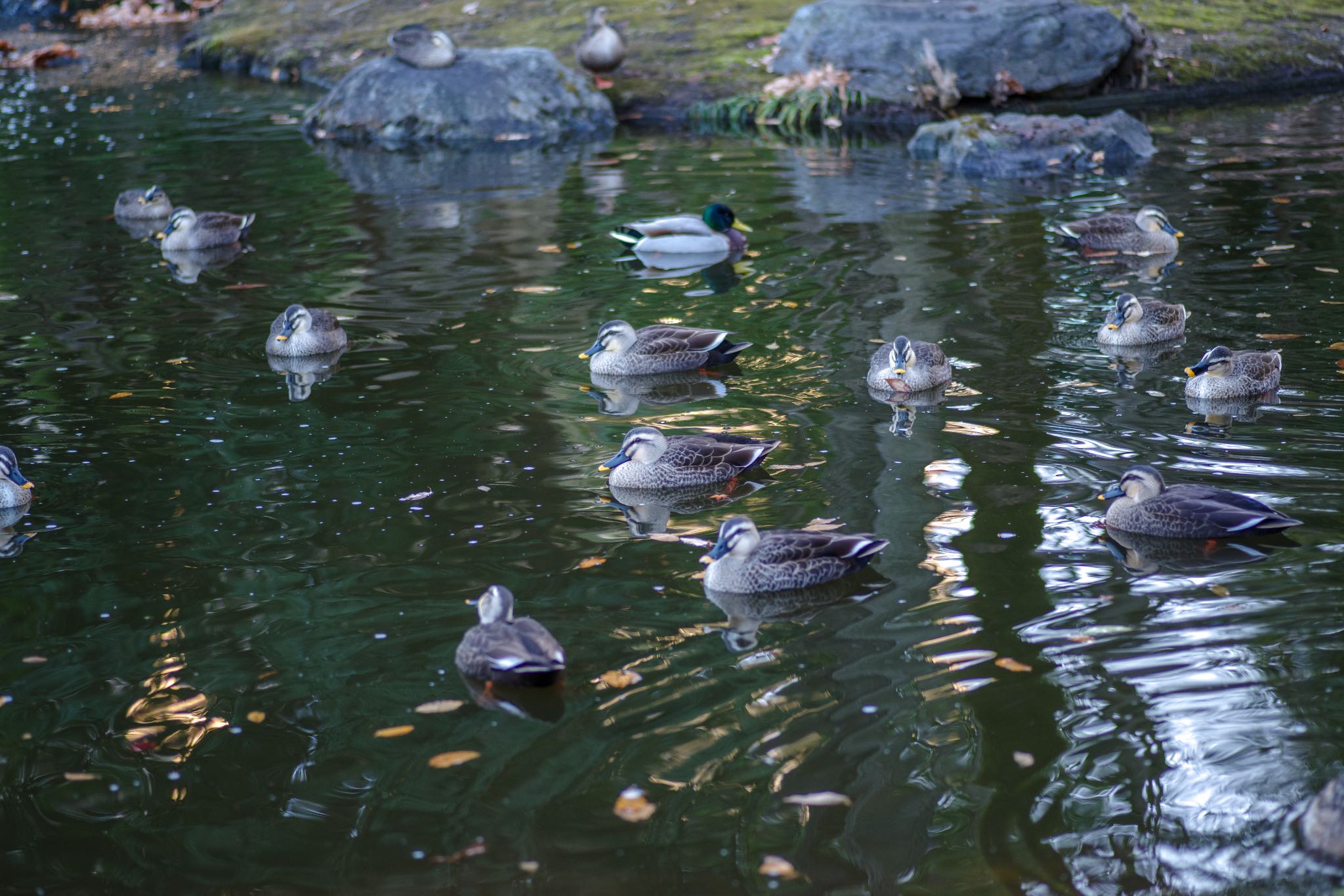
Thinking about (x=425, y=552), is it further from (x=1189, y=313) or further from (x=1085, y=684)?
(x=1189, y=313)

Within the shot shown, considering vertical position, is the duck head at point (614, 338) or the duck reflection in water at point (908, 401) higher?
the duck head at point (614, 338)

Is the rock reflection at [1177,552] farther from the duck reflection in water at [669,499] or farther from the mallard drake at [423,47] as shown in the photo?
the mallard drake at [423,47]

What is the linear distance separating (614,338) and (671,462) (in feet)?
9.04

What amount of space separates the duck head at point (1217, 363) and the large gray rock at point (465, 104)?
17.5 metres

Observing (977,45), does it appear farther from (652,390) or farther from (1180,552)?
(1180,552)

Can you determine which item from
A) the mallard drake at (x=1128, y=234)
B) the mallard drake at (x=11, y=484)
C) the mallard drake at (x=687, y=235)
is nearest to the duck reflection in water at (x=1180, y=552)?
the mallard drake at (x=11, y=484)

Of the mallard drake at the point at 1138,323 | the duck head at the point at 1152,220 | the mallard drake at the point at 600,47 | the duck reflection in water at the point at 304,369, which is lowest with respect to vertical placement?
the duck reflection in water at the point at 304,369

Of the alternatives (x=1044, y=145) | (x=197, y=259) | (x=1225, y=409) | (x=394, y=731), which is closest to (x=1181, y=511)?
(x=1225, y=409)

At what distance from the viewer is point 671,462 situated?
9.13 m

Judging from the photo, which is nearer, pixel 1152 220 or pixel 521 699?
pixel 521 699

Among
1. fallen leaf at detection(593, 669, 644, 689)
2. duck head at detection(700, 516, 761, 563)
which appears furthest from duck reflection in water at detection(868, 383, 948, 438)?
fallen leaf at detection(593, 669, 644, 689)

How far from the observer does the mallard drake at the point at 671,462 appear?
358 inches

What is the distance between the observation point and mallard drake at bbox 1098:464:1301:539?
7754mm

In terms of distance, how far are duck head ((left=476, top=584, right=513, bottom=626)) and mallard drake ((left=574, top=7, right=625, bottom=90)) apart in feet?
71.8
